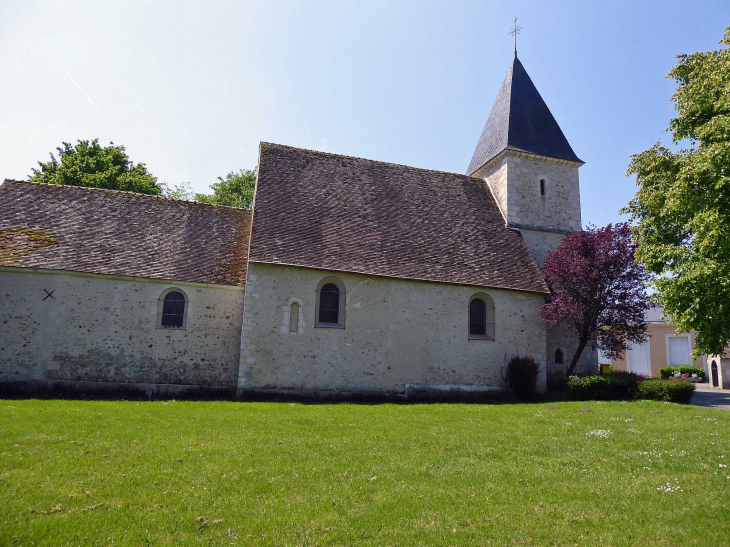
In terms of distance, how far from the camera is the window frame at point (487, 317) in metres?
15.9

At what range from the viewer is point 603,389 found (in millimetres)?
15258

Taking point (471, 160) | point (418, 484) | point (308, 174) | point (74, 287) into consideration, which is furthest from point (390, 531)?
point (471, 160)

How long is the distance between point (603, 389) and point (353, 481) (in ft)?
40.7

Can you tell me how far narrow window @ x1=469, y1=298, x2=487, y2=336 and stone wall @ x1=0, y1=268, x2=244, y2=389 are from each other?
7.88 m

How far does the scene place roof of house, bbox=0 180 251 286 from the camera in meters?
14.2

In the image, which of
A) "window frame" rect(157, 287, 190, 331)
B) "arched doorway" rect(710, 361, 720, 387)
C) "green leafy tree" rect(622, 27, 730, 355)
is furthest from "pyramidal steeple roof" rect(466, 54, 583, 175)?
"window frame" rect(157, 287, 190, 331)

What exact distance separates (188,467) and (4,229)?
12765 millimetres

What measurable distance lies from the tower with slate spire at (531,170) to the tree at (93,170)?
19.7 meters

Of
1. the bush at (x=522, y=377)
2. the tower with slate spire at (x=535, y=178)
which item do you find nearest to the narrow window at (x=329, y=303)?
the bush at (x=522, y=377)

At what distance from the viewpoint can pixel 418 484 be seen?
576cm

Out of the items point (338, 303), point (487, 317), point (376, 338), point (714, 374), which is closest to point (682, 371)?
point (714, 374)

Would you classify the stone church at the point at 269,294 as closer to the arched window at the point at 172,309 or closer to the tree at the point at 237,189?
the arched window at the point at 172,309

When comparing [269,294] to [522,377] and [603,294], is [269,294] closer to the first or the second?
[522,377]

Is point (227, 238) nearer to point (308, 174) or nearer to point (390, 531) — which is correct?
point (308, 174)
